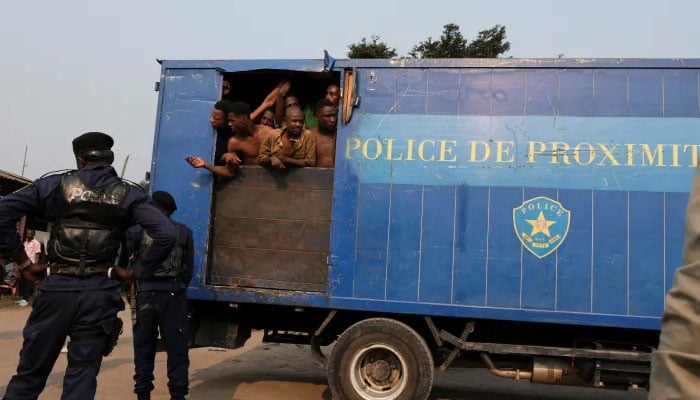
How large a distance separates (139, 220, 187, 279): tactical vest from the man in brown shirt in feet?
3.41

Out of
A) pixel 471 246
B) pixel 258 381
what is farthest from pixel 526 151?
pixel 258 381

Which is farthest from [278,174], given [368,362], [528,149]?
[528,149]

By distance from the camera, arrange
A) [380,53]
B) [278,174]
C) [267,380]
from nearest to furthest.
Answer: [278,174], [267,380], [380,53]

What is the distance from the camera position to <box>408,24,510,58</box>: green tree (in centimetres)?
2034

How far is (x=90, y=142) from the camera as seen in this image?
3.42 metres

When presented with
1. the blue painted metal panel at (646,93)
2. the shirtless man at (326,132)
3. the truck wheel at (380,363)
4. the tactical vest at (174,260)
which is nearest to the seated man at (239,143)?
the shirtless man at (326,132)

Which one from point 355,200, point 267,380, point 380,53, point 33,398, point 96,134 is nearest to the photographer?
point 33,398

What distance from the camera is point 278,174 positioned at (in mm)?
5098

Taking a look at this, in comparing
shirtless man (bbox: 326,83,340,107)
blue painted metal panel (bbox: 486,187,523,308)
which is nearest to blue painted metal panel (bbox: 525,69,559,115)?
blue painted metal panel (bbox: 486,187,523,308)

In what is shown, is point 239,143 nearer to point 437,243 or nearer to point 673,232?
point 437,243

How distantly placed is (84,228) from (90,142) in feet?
1.82

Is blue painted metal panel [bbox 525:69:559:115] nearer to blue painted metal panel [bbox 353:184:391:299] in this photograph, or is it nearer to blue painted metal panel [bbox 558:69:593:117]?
blue painted metal panel [bbox 558:69:593:117]

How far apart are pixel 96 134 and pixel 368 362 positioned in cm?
283

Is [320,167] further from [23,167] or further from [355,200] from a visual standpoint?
[23,167]
